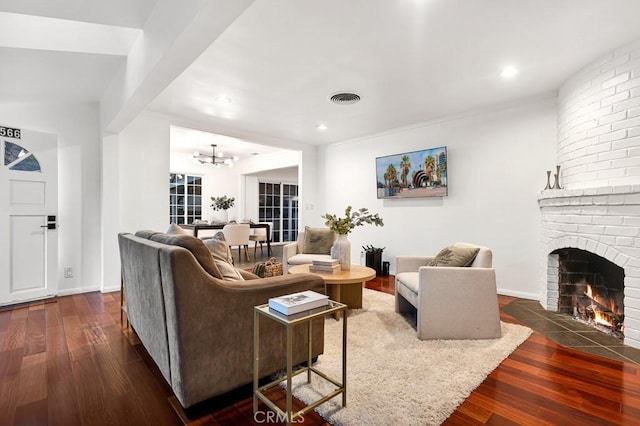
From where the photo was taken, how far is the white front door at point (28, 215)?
324 centimetres

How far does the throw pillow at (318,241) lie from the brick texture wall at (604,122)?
8.97 feet

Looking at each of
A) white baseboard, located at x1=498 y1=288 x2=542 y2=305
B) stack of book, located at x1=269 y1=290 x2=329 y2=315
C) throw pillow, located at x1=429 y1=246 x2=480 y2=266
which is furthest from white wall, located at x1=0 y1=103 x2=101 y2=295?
white baseboard, located at x1=498 y1=288 x2=542 y2=305

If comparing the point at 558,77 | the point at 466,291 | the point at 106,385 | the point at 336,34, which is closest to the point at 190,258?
the point at 106,385

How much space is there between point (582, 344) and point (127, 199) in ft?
16.0

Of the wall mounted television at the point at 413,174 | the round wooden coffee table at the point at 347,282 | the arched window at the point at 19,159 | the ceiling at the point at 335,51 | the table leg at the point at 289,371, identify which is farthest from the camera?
the wall mounted television at the point at 413,174

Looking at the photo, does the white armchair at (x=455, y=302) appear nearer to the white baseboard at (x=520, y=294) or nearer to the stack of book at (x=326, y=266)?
the stack of book at (x=326, y=266)

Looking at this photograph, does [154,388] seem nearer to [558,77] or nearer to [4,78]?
[4,78]

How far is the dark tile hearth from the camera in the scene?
2.28 metres

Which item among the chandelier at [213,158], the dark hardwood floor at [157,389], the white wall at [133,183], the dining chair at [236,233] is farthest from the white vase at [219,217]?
the dark hardwood floor at [157,389]

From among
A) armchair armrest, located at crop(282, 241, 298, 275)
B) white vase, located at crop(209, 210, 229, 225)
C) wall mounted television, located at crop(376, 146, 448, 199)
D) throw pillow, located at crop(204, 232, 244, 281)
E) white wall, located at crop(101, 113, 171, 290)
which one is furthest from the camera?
white vase, located at crop(209, 210, 229, 225)

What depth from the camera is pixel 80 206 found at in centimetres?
382

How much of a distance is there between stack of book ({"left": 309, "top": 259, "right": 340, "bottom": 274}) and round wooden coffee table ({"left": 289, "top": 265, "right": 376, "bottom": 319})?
0.04 metres

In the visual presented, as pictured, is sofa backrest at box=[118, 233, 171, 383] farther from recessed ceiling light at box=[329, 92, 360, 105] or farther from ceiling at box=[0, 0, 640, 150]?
recessed ceiling light at box=[329, 92, 360, 105]

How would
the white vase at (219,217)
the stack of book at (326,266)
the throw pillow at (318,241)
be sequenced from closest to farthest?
the stack of book at (326,266)
the throw pillow at (318,241)
the white vase at (219,217)
